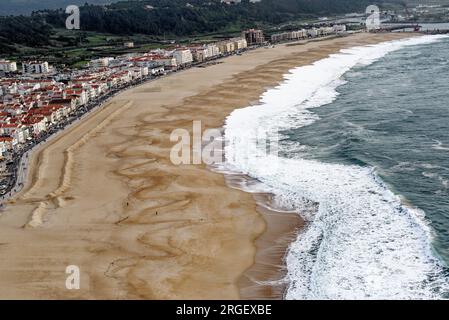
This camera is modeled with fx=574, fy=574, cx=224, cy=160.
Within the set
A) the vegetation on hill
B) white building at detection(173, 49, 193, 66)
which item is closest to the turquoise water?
white building at detection(173, 49, 193, 66)

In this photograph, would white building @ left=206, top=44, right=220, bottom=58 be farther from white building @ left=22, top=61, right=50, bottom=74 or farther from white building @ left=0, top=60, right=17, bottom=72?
white building @ left=0, top=60, right=17, bottom=72

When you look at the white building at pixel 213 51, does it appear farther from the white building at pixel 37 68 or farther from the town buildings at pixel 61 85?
the white building at pixel 37 68

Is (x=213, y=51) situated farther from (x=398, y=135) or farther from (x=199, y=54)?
(x=398, y=135)

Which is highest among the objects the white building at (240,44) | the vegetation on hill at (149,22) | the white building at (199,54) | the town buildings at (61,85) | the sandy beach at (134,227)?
the vegetation on hill at (149,22)

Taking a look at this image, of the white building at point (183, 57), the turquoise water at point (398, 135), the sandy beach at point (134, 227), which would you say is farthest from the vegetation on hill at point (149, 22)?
the sandy beach at point (134, 227)

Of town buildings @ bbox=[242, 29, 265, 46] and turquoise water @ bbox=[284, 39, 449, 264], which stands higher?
town buildings @ bbox=[242, 29, 265, 46]
